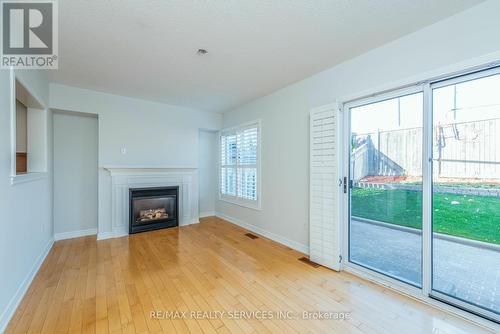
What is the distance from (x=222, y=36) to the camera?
7.01 feet

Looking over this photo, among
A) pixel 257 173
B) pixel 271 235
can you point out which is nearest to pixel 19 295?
pixel 271 235

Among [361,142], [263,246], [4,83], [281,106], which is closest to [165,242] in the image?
[263,246]

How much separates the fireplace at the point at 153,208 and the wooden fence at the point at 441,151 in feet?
11.5

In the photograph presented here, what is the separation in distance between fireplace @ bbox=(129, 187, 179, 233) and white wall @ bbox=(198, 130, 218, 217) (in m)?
0.93

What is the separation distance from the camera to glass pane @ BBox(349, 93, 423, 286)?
7.11ft

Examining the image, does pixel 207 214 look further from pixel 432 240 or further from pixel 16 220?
pixel 432 240

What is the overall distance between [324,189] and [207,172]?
331 centimetres

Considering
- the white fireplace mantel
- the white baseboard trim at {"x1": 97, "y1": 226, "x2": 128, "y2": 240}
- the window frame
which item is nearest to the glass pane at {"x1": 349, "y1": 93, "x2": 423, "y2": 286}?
the window frame

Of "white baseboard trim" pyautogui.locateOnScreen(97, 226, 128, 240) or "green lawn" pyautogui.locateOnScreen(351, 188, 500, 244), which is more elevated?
"green lawn" pyautogui.locateOnScreen(351, 188, 500, 244)

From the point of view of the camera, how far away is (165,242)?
3555mm

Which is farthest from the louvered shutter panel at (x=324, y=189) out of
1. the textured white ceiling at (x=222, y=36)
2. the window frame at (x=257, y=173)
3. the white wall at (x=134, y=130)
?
the white wall at (x=134, y=130)

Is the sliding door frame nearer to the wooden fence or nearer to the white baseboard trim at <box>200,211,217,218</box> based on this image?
the wooden fence

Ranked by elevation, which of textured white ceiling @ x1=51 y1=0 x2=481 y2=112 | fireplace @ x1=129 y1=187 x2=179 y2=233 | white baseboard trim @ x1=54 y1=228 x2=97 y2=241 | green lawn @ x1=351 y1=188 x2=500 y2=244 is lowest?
white baseboard trim @ x1=54 y1=228 x2=97 y2=241

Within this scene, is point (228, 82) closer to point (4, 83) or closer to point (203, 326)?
point (4, 83)
